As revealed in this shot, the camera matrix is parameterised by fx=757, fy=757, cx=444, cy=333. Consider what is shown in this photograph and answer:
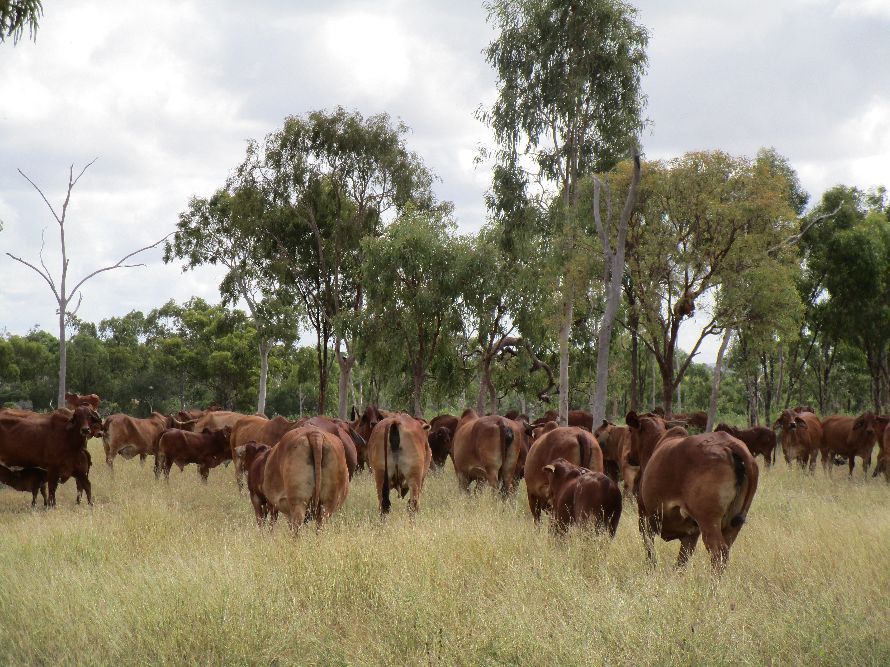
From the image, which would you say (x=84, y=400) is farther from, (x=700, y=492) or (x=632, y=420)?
(x=700, y=492)

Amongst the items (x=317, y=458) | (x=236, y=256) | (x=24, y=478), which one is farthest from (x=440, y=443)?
(x=236, y=256)

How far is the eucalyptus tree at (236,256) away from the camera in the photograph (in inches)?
1470

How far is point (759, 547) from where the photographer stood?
8008mm

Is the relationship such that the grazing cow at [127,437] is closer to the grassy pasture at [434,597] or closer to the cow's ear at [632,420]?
the grassy pasture at [434,597]

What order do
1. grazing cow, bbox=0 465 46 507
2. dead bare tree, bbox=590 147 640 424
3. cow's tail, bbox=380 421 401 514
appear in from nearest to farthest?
cow's tail, bbox=380 421 401 514, grazing cow, bbox=0 465 46 507, dead bare tree, bbox=590 147 640 424

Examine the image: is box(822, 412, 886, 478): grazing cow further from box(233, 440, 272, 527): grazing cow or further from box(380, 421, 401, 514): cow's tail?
box(233, 440, 272, 527): grazing cow

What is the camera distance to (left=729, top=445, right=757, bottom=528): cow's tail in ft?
20.0

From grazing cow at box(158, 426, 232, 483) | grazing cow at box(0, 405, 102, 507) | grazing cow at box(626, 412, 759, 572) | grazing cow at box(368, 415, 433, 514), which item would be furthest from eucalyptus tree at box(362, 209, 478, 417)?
grazing cow at box(626, 412, 759, 572)

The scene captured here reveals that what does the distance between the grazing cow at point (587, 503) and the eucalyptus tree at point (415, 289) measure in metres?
18.8

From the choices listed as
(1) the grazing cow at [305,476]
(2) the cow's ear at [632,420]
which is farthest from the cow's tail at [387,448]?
(2) the cow's ear at [632,420]

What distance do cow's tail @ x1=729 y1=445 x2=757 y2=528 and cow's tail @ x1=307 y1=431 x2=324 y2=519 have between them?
4.18 meters

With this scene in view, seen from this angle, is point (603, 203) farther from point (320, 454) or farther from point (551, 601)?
point (551, 601)

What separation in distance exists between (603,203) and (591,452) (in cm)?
1485

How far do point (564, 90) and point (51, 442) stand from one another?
19374mm
